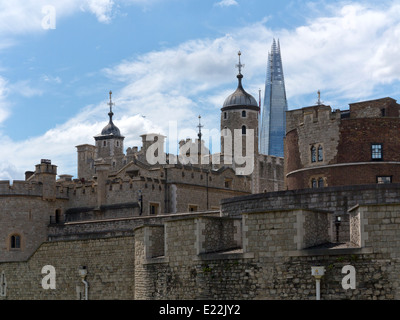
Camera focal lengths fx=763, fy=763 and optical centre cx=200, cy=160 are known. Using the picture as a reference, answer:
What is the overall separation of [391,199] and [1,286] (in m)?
18.7

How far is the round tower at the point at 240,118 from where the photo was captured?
7181 cm

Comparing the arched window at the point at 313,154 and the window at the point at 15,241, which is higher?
the arched window at the point at 313,154

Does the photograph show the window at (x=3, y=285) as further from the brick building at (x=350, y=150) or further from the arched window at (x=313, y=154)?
the arched window at (x=313, y=154)

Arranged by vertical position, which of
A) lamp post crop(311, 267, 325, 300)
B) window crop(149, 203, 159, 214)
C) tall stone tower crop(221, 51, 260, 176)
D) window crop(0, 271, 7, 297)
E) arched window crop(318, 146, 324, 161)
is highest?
tall stone tower crop(221, 51, 260, 176)

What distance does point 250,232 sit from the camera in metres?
21.5

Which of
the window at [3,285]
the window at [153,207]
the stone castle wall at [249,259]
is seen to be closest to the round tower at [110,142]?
the window at [153,207]

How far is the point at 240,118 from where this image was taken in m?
71.9

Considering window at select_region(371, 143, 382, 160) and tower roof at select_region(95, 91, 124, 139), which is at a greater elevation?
tower roof at select_region(95, 91, 124, 139)

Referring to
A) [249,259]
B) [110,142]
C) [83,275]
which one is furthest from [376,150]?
[110,142]

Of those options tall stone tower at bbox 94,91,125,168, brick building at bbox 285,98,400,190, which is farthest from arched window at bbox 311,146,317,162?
tall stone tower at bbox 94,91,125,168

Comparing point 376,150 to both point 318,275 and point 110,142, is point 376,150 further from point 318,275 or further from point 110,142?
point 110,142

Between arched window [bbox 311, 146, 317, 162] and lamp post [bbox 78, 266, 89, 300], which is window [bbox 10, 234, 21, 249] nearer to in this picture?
lamp post [bbox 78, 266, 89, 300]

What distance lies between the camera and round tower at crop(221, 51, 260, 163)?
7181 centimetres

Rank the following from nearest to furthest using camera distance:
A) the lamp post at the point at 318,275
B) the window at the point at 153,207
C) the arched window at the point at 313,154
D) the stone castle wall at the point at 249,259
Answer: the stone castle wall at the point at 249,259, the lamp post at the point at 318,275, the arched window at the point at 313,154, the window at the point at 153,207
